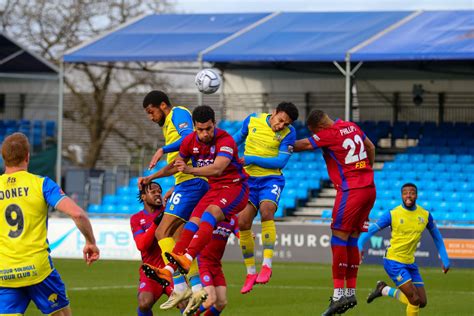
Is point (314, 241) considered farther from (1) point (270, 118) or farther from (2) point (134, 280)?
(1) point (270, 118)

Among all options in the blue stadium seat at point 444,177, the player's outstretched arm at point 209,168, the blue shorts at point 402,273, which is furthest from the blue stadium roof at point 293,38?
the player's outstretched arm at point 209,168

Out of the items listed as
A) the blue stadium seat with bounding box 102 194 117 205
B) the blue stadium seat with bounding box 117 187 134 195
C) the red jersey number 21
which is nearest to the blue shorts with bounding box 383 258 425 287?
the red jersey number 21

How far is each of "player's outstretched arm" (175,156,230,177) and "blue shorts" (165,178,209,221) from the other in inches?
33.9

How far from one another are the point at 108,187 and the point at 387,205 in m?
9.93

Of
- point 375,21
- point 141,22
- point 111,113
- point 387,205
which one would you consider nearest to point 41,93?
point 141,22

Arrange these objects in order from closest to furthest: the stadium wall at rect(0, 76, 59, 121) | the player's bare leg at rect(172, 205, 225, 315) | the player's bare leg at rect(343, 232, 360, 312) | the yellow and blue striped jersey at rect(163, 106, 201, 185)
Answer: the player's bare leg at rect(172, 205, 225, 315) < the yellow and blue striped jersey at rect(163, 106, 201, 185) < the player's bare leg at rect(343, 232, 360, 312) < the stadium wall at rect(0, 76, 59, 121)

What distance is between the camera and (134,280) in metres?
21.4

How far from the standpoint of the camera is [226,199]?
12.4 meters

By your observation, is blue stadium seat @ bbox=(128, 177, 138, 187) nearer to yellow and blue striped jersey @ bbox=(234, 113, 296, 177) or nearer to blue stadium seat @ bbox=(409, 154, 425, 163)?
blue stadium seat @ bbox=(409, 154, 425, 163)

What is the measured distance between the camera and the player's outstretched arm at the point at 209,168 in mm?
12008

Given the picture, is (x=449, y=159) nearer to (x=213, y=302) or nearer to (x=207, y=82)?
(x=207, y=82)

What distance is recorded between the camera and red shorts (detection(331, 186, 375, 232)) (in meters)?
13.8

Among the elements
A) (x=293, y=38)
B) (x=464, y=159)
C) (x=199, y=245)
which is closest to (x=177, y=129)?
(x=199, y=245)

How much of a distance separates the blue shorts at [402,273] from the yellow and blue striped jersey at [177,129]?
10.7ft
